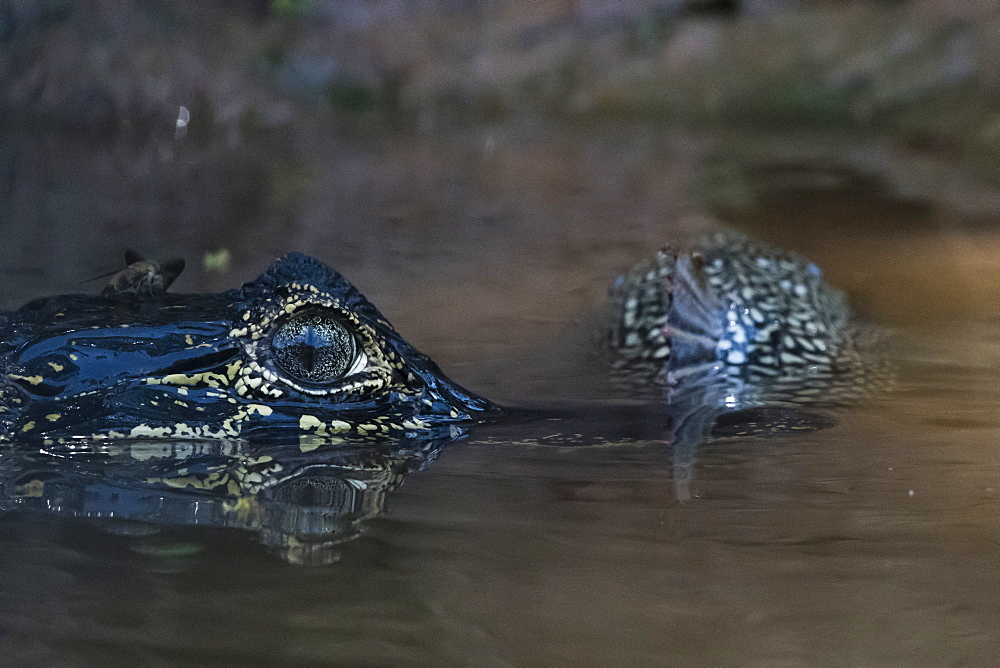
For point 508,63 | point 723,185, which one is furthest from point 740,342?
point 508,63

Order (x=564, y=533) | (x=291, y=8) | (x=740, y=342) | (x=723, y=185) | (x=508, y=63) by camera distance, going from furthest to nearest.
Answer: (x=508, y=63), (x=291, y=8), (x=723, y=185), (x=740, y=342), (x=564, y=533)

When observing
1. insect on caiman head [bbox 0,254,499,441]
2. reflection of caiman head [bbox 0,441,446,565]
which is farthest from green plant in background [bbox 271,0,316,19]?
reflection of caiman head [bbox 0,441,446,565]

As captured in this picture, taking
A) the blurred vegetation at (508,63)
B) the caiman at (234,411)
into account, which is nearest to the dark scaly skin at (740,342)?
the caiman at (234,411)

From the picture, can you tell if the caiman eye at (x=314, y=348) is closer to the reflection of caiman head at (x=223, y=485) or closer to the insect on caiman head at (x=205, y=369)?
→ the insect on caiman head at (x=205, y=369)

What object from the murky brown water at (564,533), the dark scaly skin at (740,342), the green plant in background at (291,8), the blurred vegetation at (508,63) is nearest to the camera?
the murky brown water at (564,533)

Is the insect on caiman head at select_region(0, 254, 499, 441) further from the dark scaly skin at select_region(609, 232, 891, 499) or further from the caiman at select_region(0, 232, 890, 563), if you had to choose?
the dark scaly skin at select_region(609, 232, 891, 499)

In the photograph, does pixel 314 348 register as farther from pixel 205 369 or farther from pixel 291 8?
pixel 291 8
